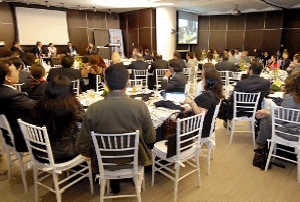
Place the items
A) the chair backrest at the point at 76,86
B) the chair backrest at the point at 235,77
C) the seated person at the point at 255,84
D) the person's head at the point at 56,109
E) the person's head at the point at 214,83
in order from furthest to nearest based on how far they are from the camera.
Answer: the chair backrest at the point at 235,77 < the chair backrest at the point at 76,86 < the seated person at the point at 255,84 < the person's head at the point at 214,83 < the person's head at the point at 56,109

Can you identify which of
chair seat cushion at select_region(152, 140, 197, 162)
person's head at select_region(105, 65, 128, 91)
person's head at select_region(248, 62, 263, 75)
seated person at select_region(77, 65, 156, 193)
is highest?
person's head at select_region(105, 65, 128, 91)

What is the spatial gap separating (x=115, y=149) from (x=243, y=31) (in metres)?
13.1

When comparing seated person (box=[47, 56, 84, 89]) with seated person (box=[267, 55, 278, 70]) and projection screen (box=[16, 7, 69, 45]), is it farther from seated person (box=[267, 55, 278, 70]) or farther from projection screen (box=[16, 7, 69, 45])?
projection screen (box=[16, 7, 69, 45])

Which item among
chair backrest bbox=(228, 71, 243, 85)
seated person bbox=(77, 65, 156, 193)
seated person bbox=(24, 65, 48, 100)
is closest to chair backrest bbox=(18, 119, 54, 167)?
seated person bbox=(77, 65, 156, 193)

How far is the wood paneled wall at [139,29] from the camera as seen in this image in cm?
1195

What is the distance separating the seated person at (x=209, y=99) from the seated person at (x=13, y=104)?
6.28ft

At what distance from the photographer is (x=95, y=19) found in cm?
1279

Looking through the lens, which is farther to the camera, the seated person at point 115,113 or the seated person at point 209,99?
the seated person at point 209,99

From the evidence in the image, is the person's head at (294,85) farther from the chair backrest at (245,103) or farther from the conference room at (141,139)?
the chair backrest at (245,103)

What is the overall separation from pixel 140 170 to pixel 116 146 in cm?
43

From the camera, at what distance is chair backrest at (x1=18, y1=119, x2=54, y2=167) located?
2.18 metres

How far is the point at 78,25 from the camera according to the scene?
1212 cm

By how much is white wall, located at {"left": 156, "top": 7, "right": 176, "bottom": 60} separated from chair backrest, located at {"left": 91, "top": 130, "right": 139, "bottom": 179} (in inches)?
403

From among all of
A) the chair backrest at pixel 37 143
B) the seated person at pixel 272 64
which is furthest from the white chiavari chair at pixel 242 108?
the chair backrest at pixel 37 143
